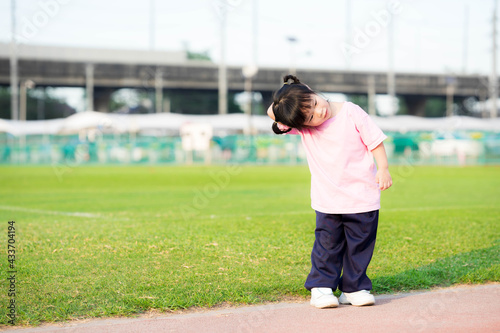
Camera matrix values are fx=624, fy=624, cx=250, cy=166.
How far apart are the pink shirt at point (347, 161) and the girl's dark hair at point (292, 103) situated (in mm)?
249

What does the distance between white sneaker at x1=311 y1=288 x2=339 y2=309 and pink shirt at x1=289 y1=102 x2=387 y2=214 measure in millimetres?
503

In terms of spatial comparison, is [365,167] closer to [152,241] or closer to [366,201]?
[366,201]

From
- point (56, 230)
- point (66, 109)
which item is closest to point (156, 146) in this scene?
point (56, 230)

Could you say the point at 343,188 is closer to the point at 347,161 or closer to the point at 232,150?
the point at 347,161

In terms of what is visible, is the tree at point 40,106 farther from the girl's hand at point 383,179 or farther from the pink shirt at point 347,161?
the girl's hand at point 383,179

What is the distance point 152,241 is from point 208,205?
459 centimetres

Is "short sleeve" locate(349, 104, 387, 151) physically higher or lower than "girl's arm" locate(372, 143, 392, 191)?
higher

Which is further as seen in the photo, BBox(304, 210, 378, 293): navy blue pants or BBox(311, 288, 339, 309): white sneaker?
BBox(304, 210, 378, 293): navy blue pants

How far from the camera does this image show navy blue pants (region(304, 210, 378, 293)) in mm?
3994

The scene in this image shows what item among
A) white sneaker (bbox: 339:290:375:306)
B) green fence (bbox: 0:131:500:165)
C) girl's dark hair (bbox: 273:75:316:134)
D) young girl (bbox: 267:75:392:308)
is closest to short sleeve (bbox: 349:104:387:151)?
young girl (bbox: 267:75:392:308)

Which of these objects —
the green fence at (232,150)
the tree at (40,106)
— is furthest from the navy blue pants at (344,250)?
the tree at (40,106)

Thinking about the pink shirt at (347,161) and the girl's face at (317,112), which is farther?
the pink shirt at (347,161)

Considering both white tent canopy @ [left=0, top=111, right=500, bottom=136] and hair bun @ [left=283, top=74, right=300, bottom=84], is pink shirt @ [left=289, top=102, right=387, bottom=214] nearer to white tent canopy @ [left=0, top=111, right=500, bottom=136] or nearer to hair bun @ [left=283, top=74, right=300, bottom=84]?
hair bun @ [left=283, top=74, right=300, bottom=84]

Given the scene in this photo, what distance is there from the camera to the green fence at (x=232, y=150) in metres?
32.3
